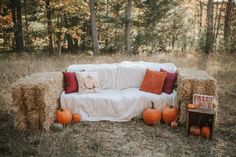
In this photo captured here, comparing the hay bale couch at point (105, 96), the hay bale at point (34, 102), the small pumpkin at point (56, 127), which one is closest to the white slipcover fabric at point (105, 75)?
the hay bale couch at point (105, 96)

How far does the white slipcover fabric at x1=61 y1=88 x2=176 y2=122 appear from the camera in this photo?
5.50 m

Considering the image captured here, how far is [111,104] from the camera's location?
18.0 ft

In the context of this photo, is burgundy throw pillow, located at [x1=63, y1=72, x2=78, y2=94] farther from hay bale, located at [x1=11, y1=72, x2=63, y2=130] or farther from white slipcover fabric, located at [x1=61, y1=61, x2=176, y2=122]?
hay bale, located at [x1=11, y1=72, x2=63, y2=130]

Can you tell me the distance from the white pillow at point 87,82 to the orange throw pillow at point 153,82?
937mm

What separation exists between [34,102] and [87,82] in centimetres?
125

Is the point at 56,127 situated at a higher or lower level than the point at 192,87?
lower

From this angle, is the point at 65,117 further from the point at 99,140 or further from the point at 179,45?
the point at 179,45

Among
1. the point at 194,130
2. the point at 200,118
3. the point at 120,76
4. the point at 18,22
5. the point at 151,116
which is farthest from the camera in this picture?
the point at 18,22

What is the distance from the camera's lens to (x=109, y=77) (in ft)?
20.1

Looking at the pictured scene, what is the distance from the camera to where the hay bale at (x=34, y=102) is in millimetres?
4816

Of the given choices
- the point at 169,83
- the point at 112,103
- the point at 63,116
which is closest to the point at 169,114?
the point at 169,83

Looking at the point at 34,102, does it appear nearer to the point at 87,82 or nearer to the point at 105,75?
the point at 87,82

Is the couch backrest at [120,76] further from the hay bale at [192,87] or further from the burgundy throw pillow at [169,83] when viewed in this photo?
the hay bale at [192,87]

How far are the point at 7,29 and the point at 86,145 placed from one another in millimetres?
14234
